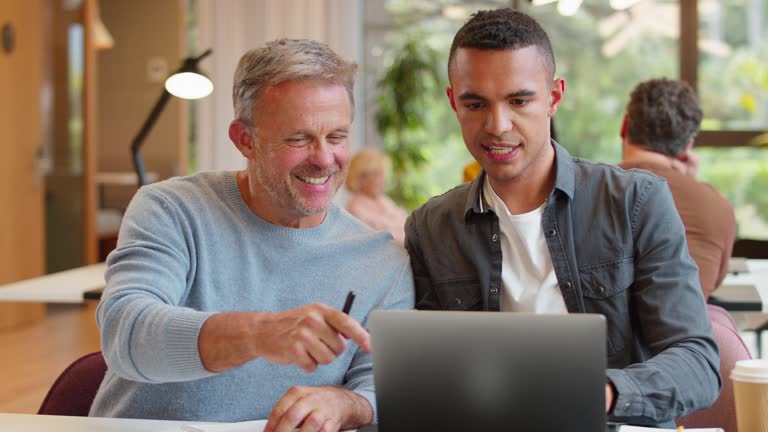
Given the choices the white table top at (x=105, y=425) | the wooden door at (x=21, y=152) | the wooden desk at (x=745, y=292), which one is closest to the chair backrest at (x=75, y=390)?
the white table top at (x=105, y=425)

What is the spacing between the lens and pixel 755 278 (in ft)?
12.1

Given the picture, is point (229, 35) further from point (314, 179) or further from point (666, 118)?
point (314, 179)

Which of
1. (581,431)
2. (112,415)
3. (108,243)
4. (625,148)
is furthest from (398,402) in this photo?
(108,243)

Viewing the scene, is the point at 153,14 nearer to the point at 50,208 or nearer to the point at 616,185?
the point at 50,208

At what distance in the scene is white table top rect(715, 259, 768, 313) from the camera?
11.0 ft

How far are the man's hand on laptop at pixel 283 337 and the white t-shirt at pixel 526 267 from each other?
0.62 metres

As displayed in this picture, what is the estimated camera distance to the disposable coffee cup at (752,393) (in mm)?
1460

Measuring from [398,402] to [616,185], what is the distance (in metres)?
0.83

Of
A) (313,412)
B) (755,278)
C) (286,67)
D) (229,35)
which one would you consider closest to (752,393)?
(313,412)

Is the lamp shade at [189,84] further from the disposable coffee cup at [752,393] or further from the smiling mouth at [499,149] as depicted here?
the disposable coffee cup at [752,393]

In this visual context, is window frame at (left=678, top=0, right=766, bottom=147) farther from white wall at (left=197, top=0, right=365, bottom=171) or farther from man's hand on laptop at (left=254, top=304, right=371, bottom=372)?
man's hand on laptop at (left=254, top=304, right=371, bottom=372)

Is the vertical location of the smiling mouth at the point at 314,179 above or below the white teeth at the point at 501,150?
below

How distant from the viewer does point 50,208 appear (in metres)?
7.06

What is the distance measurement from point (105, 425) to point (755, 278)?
287 cm
